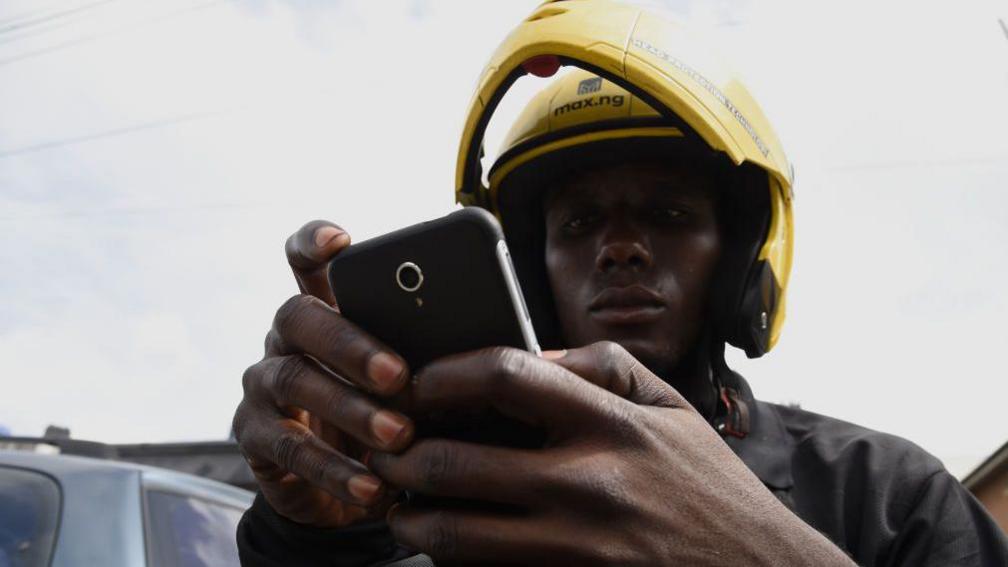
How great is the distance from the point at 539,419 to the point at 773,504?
0.31 meters

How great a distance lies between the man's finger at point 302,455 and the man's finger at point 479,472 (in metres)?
0.11

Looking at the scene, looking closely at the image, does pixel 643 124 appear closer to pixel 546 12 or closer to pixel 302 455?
pixel 546 12

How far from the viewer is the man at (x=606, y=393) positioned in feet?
2.93

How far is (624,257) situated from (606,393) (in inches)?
39.1

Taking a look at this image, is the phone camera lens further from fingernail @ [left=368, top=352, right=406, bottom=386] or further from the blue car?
the blue car

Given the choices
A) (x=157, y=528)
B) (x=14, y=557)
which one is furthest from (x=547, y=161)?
(x=14, y=557)

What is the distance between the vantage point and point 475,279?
1.04 meters

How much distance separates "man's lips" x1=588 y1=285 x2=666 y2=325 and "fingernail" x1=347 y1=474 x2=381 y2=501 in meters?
0.95

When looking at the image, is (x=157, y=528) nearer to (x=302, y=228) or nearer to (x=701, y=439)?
(x=302, y=228)

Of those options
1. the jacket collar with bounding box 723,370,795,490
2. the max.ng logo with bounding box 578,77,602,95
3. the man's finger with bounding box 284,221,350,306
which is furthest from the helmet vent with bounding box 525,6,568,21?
the man's finger with bounding box 284,221,350,306

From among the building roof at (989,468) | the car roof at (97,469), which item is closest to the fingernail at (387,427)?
the car roof at (97,469)

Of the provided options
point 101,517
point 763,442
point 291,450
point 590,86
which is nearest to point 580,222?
point 590,86

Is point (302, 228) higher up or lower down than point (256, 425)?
higher up

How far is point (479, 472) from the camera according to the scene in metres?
0.88
